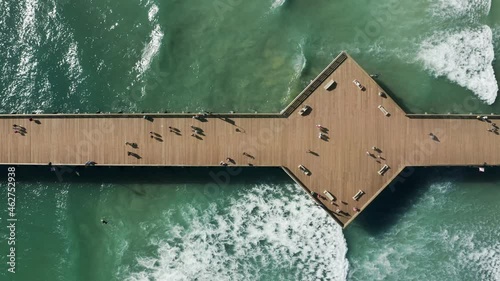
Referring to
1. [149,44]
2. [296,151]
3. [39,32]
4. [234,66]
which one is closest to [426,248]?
[296,151]

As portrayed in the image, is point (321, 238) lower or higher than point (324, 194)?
lower

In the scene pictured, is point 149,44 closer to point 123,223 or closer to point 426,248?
point 123,223

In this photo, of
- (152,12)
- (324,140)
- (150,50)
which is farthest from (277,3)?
(324,140)

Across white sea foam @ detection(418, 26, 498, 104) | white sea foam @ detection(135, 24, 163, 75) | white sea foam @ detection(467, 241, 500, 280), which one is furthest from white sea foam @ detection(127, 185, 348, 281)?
white sea foam @ detection(418, 26, 498, 104)

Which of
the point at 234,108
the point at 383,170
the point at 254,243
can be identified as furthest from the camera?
the point at 254,243

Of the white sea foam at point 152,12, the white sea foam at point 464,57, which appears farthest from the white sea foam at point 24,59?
the white sea foam at point 464,57

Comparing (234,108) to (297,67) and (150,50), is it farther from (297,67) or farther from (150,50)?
(150,50)

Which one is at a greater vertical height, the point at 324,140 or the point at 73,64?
the point at 73,64
